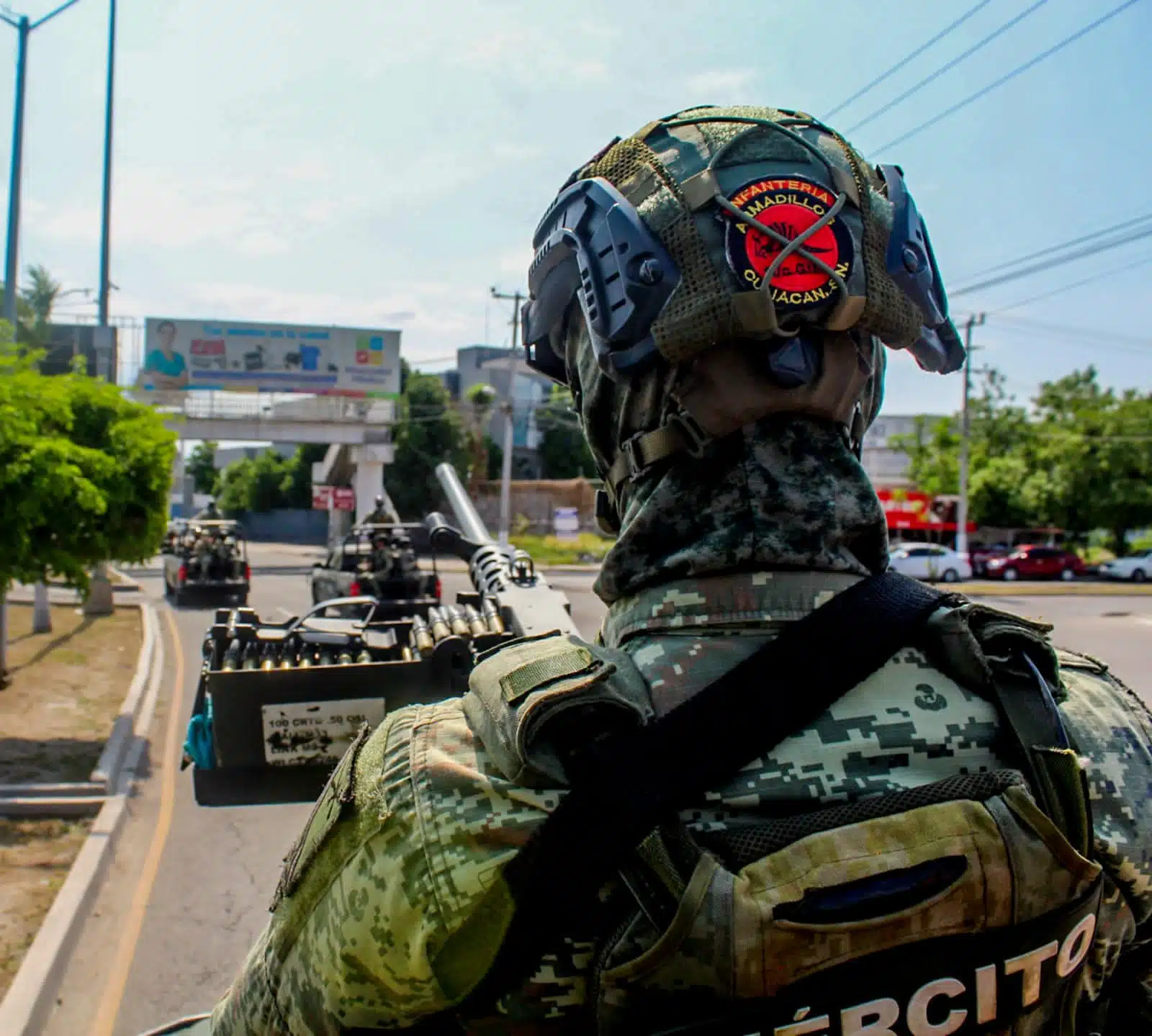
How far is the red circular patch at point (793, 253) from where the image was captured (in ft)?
4.59

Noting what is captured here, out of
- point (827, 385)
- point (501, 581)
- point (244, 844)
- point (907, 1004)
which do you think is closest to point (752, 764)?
point (907, 1004)

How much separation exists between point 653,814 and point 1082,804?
0.52 meters

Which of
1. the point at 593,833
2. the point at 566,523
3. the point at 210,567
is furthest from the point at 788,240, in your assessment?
the point at 566,523

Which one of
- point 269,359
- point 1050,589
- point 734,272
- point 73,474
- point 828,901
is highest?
point 269,359

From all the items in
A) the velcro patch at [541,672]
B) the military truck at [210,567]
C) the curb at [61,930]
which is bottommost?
the curb at [61,930]

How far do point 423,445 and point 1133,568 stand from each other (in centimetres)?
2885

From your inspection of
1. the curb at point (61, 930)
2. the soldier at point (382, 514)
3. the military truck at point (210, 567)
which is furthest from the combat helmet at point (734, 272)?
the military truck at point (210, 567)

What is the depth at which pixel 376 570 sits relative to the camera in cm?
1616

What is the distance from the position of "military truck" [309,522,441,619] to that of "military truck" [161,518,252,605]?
4033mm

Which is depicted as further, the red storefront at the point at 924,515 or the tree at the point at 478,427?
the tree at the point at 478,427

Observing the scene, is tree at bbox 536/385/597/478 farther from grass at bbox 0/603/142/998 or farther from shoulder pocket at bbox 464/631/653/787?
shoulder pocket at bbox 464/631/653/787

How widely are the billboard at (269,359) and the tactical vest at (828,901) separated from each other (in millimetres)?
39968

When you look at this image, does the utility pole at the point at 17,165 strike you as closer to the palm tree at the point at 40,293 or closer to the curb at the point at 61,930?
the curb at the point at 61,930

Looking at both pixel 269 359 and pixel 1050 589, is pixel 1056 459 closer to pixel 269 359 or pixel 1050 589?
pixel 1050 589
